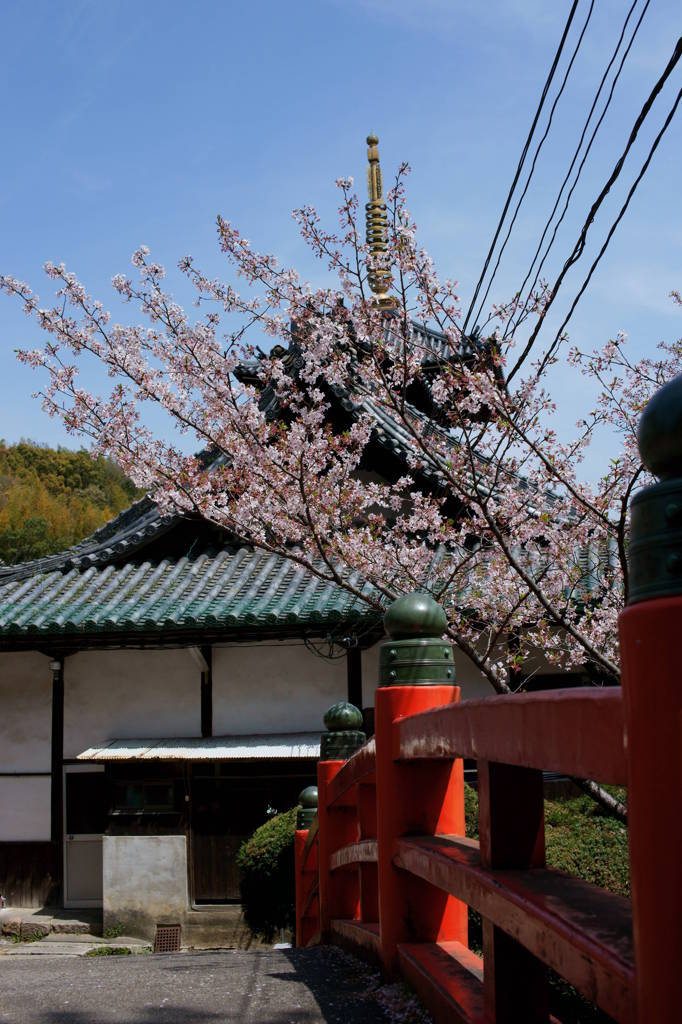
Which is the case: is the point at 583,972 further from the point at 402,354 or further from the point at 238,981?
the point at 402,354

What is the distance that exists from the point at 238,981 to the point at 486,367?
12.7 feet

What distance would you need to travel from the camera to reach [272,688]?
12.6 metres

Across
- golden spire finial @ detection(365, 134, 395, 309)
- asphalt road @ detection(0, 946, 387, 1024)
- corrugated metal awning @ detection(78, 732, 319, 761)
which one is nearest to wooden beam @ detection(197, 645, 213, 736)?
corrugated metal awning @ detection(78, 732, 319, 761)

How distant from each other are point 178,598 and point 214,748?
6.20ft

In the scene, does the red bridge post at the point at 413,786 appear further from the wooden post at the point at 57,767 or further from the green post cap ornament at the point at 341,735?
the wooden post at the point at 57,767

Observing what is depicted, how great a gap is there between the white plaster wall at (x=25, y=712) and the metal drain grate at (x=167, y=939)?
102 inches

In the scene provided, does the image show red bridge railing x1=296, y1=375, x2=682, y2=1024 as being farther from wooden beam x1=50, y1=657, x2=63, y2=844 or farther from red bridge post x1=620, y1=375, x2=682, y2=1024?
wooden beam x1=50, y1=657, x2=63, y2=844

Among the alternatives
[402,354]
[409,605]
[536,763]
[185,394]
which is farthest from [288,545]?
[536,763]

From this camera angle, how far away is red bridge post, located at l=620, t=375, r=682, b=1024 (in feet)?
4.21

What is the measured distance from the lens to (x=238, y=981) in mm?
3826

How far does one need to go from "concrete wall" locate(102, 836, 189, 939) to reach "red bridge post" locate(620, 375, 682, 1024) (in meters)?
11.4

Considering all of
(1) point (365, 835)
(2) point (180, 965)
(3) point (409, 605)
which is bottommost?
(2) point (180, 965)

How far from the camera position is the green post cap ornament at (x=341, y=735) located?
5.70m

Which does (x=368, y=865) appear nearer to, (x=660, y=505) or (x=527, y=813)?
(x=527, y=813)
